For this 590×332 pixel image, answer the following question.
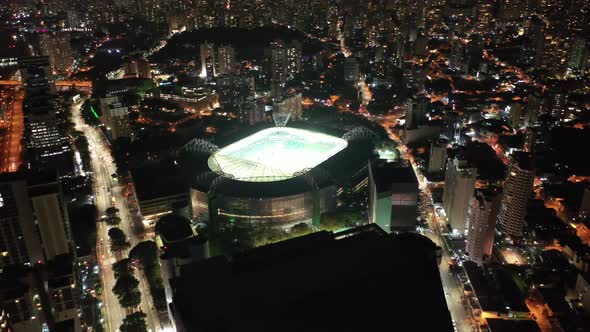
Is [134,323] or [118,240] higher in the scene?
[118,240]

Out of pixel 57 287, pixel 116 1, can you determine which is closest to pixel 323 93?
pixel 57 287

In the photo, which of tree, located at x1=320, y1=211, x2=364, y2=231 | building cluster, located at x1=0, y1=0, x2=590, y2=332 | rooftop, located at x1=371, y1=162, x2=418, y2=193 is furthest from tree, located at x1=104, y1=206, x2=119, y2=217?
rooftop, located at x1=371, y1=162, x2=418, y2=193

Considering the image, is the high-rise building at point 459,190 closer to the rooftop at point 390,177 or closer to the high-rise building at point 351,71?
the rooftop at point 390,177

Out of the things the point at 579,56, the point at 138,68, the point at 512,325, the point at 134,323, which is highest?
the point at 579,56

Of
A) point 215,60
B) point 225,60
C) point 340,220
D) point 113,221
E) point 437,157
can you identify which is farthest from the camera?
point 225,60

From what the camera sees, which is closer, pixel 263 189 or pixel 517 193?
pixel 517 193

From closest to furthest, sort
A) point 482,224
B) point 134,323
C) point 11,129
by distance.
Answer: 1. point 134,323
2. point 482,224
3. point 11,129

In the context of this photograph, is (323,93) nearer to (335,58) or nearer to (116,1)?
(335,58)

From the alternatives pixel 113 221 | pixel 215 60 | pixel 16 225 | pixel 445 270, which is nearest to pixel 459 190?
pixel 445 270

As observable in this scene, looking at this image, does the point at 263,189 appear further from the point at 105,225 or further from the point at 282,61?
the point at 282,61
